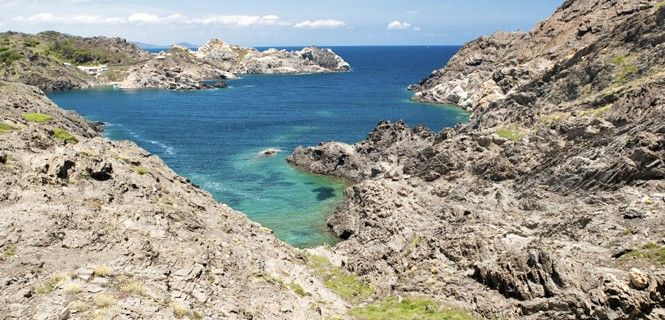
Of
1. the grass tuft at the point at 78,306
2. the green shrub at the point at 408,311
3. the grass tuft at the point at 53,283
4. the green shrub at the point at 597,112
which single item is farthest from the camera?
the green shrub at the point at 597,112

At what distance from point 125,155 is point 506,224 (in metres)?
34.6

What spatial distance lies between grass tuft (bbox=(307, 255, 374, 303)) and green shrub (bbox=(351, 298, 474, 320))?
117 inches

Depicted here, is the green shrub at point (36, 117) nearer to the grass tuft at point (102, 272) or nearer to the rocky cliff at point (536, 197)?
the rocky cliff at point (536, 197)

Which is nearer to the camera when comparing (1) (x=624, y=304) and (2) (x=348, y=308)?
(1) (x=624, y=304)

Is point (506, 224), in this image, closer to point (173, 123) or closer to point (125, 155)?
point (125, 155)

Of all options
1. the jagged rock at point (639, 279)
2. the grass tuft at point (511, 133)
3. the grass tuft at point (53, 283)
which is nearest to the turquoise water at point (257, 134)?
the grass tuft at point (511, 133)

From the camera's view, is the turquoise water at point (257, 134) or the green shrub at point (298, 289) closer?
the green shrub at point (298, 289)

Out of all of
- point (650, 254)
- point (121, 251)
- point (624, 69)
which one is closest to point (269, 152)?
point (624, 69)

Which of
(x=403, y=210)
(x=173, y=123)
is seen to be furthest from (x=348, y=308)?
(x=173, y=123)

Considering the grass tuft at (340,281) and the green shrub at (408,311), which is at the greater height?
the green shrub at (408,311)

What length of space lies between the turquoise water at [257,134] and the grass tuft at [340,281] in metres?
12.6

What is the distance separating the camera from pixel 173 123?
461ft

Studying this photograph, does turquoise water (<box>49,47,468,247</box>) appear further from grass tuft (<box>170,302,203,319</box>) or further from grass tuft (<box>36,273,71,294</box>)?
grass tuft (<box>36,273,71,294</box>)

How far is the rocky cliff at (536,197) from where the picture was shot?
103 feet
